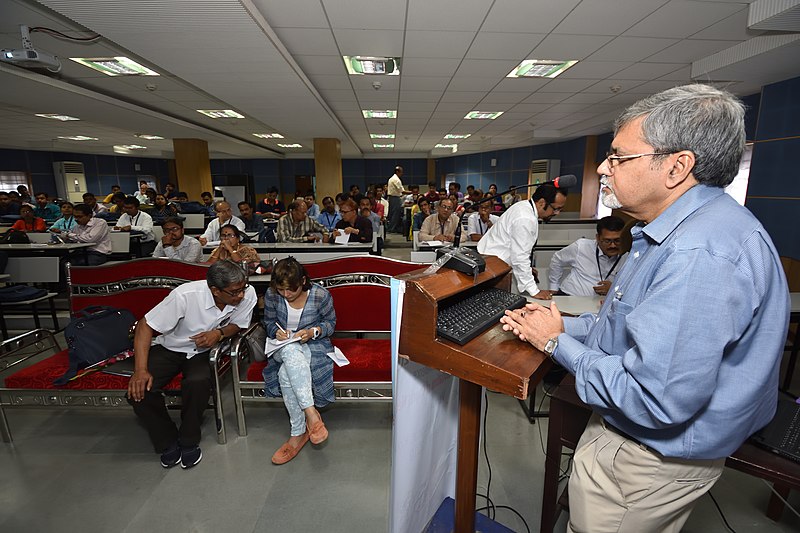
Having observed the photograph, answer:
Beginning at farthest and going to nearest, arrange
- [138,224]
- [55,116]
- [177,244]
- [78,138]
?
[78,138] → [55,116] → [138,224] → [177,244]

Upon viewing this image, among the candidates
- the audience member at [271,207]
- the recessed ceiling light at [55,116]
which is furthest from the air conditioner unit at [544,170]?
the recessed ceiling light at [55,116]

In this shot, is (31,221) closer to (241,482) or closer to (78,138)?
(78,138)

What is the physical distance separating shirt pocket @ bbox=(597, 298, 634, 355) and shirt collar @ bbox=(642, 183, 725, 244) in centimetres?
19

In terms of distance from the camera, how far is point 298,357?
2.29 m

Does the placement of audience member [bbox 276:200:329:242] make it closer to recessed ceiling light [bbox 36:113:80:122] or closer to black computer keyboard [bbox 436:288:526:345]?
black computer keyboard [bbox 436:288:526:345]

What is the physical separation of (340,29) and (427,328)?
11.8ft

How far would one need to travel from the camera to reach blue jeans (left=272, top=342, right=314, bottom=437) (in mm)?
2271

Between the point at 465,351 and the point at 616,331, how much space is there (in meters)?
0.40

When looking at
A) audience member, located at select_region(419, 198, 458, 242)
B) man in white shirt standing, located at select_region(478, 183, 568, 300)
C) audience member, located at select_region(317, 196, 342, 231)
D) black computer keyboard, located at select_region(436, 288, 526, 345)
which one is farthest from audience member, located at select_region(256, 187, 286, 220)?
black computer keyboard, located at select_region(436, 288, 526, 345)

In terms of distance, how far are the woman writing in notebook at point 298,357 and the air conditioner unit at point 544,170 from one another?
35.4 feet

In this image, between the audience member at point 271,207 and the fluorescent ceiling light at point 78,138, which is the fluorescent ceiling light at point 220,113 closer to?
the audience member at point 271,207

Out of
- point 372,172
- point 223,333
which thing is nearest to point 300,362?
point 223,333

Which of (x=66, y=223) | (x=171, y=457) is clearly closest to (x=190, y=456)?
(x=171, y=457)

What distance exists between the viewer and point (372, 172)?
1894 centimetres
